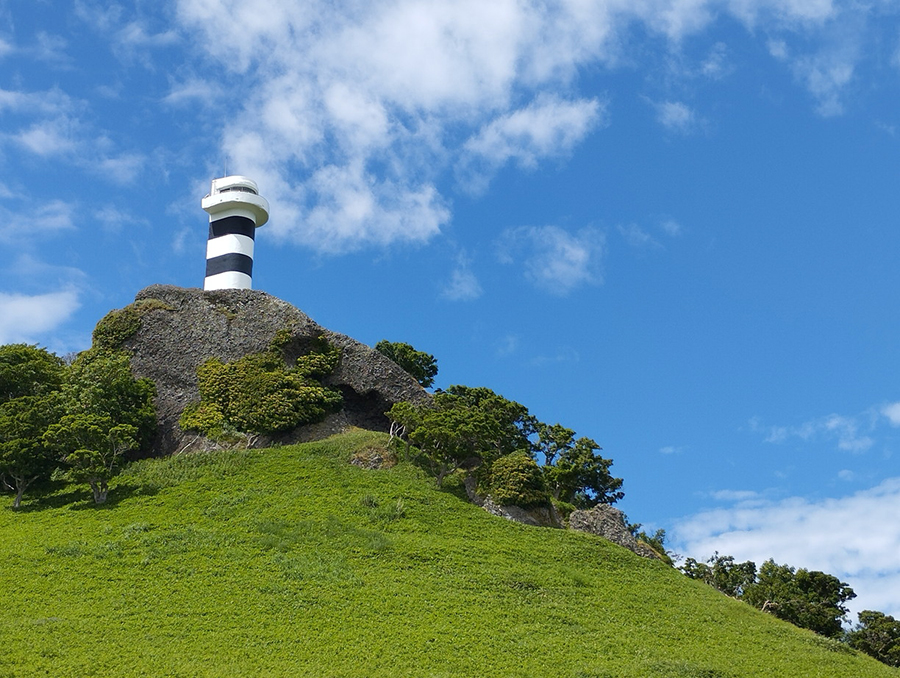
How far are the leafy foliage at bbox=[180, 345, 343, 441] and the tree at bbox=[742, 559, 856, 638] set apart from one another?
79.3 feet

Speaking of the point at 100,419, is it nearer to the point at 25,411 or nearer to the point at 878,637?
the point at 25,411

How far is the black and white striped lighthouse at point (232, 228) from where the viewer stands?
6338 centimetres

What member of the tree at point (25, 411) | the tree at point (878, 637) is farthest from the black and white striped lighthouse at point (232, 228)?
the tree at point (878, 637)

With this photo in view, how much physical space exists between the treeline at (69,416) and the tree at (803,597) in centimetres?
3168

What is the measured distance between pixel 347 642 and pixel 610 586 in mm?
12525

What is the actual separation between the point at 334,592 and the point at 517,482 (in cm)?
1387

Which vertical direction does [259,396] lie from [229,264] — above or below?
below

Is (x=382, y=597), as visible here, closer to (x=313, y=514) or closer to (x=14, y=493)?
(x=313, y=514)

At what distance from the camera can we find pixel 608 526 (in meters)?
44.3

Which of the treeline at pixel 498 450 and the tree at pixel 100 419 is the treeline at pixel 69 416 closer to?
the tree at pixel 100 419

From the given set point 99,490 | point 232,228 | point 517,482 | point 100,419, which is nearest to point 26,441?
point 100,419

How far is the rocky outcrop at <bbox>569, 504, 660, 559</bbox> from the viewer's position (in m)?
44.0

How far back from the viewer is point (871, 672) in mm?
32469

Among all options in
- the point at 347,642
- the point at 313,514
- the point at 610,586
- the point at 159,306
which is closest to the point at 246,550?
the point at 313,514
